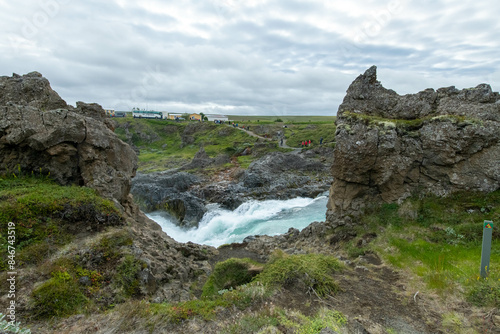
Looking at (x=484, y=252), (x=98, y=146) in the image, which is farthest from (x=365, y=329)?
(x=98, y=146)

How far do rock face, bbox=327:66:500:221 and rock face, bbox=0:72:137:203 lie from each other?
40.2ft

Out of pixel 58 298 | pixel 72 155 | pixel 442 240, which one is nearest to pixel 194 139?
pixel 72 155

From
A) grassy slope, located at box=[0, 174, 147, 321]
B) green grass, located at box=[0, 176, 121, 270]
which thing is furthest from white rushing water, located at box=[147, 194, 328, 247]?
grassy slope, located at box=[0, 174, 147, 321]

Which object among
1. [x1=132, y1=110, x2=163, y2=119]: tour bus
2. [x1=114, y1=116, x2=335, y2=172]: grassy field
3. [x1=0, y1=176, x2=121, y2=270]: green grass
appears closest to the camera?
[x1=0, y1=176, x2=121, y2=270]: green grass

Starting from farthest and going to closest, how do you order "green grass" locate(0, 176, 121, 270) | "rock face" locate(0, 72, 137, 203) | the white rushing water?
the white rushing water < "rock face" locate(0, 72, 137, 203) < "green grass" locate(0, 176, 121, 270)

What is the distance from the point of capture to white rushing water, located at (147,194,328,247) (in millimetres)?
24239

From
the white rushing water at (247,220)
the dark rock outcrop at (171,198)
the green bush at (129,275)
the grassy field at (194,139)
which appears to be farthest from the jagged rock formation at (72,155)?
the grassy field at (194,139)

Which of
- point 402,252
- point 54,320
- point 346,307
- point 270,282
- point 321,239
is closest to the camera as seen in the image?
point 54,320

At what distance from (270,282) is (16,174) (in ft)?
41.4

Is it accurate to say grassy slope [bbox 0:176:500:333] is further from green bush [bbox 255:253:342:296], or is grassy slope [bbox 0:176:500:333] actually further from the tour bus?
the tour bus

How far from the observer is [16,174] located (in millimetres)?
12516

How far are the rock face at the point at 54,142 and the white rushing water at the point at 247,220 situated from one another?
35.4 feet

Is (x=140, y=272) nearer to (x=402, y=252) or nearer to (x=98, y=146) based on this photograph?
(x=98, y=146)

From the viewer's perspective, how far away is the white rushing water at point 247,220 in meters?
24.2
